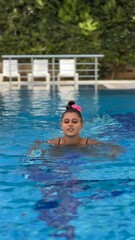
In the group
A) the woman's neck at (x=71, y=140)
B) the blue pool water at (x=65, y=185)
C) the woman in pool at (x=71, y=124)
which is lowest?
the blue pool water at (x=65, y=185)

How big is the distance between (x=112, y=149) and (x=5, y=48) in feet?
43.3

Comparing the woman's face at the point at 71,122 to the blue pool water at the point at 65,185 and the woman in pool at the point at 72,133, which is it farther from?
the blue pool water at the point at 65,185

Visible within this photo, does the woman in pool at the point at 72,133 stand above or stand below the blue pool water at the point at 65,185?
above

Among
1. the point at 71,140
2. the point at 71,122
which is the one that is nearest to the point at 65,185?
the point at 71,122

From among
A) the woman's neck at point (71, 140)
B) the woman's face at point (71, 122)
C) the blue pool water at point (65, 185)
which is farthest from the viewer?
the woman's neck at point (71, 140)

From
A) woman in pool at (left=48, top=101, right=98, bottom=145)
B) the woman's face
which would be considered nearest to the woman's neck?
woman in pool at (left=48, top=101, right=98, bottom=145)

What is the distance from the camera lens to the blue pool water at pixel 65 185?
12.6 ft

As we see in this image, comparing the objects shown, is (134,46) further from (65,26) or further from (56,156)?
(56,156)

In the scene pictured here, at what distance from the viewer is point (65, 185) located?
16.1 feet

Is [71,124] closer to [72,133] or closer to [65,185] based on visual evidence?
[72,133]

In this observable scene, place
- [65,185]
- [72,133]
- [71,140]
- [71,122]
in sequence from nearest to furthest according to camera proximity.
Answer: [65,185] < [71,122] < [72,133] < [71,140]

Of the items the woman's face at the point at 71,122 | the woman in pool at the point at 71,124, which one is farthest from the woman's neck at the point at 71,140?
the woman's face at the point at 71,122

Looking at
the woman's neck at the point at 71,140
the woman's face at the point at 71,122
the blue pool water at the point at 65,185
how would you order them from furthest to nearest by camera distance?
the woman's neck at the point at 71,140, the woman's face at the point at 71,122, the blue pool water at the point at 65,185

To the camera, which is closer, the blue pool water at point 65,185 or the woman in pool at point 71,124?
the blue pool water at point 65,185
